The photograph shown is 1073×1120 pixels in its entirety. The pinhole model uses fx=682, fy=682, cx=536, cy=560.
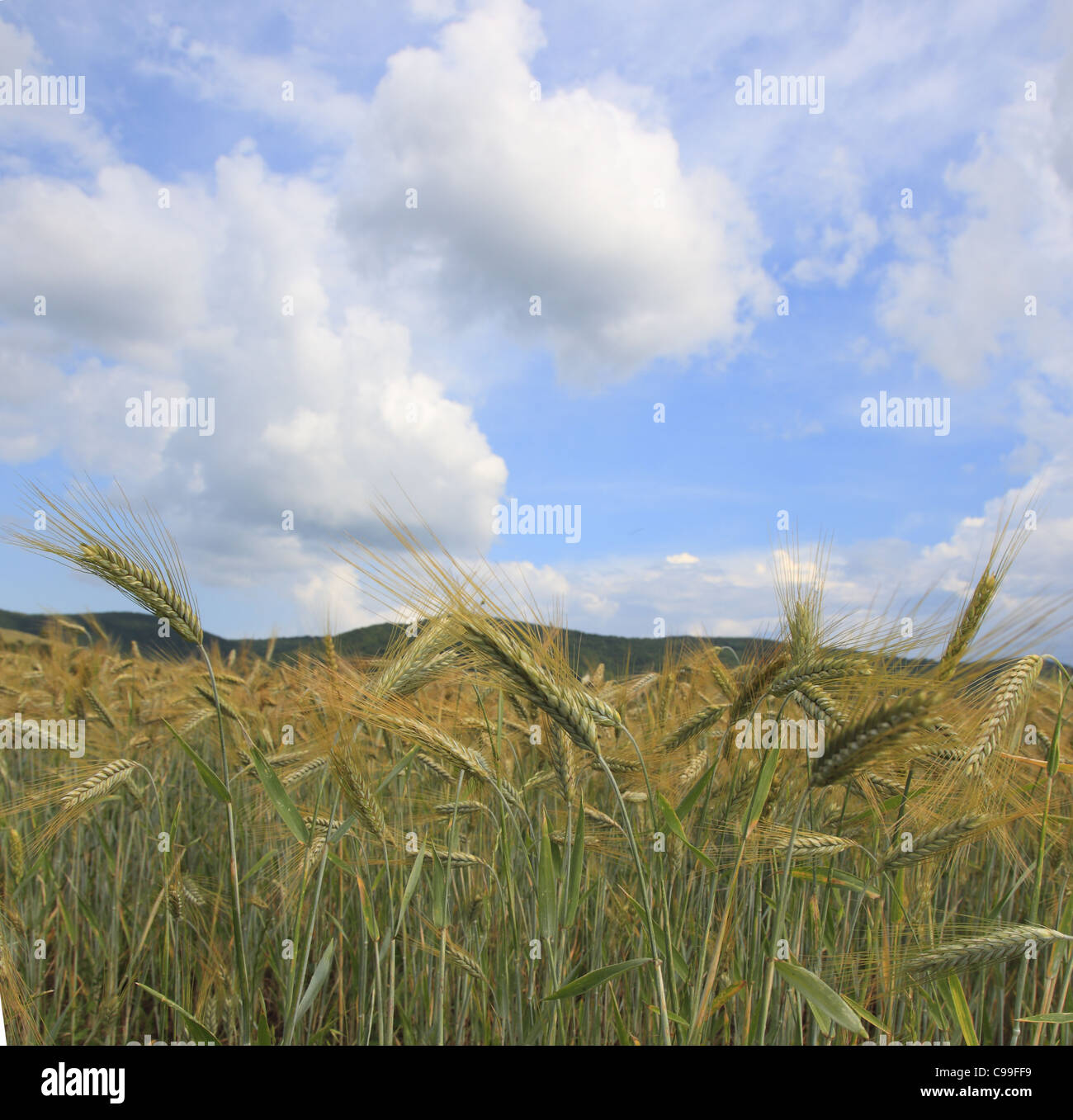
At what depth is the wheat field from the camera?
168cm

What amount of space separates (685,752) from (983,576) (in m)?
1.13

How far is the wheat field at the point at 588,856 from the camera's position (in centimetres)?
168

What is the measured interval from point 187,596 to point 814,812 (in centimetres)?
206

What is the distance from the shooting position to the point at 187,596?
193 cm

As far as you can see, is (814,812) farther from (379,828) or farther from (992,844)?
(992,844)

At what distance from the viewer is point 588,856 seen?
8.66 feet
